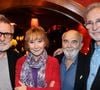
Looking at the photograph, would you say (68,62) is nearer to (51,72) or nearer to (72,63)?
(72,63)

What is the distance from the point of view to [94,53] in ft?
5.86

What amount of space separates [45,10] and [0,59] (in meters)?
0.92

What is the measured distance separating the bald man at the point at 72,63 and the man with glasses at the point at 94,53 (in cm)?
10

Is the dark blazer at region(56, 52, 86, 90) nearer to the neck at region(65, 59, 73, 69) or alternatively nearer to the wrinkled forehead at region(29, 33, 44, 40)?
the neck at region(65, 59, 73, 69)

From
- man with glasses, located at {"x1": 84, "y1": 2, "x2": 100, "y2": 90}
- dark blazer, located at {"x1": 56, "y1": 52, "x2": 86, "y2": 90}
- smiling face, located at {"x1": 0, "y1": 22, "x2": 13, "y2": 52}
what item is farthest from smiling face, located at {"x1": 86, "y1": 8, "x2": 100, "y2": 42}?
smiling face, located at {"x1": 0, "y1": 22, "x2": 13, "y2": 52}

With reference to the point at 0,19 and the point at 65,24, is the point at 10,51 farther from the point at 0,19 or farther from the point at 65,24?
the point at 65,24

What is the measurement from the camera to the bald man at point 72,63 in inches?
74.9

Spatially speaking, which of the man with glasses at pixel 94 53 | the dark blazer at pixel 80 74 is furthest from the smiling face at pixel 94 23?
the dark blazer at pixel 80 74

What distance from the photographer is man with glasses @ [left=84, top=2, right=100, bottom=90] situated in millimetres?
1703

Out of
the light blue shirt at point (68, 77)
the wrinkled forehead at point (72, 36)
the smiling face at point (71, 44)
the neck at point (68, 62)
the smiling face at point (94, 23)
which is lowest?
the light blue shirt at point (68, 77)

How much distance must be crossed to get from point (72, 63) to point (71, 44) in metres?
0.14

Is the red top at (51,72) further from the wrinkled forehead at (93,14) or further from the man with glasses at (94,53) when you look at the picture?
the wrinkled forehead at (93,14)

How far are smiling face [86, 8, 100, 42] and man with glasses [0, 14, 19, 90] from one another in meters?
0.51

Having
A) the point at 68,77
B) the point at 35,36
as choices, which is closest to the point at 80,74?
the point at 68,77
